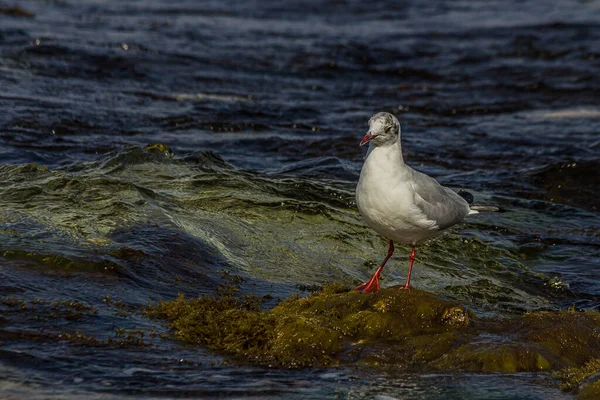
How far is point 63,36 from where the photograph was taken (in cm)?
1639

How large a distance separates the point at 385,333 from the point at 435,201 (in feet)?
3.80

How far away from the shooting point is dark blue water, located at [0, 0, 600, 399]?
482 cm

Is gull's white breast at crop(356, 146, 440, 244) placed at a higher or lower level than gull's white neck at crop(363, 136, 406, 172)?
lower

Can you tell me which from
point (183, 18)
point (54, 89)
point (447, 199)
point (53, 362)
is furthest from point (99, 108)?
point (183, 18)

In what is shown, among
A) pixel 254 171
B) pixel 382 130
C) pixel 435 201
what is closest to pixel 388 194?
pixel 382 130

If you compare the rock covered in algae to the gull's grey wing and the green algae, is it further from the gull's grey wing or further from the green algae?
the gull's grey wing

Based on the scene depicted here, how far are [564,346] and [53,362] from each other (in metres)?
2.80

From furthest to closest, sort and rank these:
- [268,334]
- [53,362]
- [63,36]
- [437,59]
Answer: [437,59]
[63,36]
[268,334]
[53,362]

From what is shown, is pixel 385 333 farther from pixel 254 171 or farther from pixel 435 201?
pixel 254 171

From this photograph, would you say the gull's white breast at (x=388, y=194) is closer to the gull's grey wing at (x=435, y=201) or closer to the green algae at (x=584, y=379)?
the gull's grey wing at (x=435, y=201)

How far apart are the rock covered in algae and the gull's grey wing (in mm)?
614

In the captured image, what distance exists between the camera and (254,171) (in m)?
9.63

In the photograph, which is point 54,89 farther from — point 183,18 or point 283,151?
point 183,18

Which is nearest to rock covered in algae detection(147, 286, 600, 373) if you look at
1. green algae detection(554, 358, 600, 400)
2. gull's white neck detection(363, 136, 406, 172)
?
green algae detection(554, 358, 600, 400)
